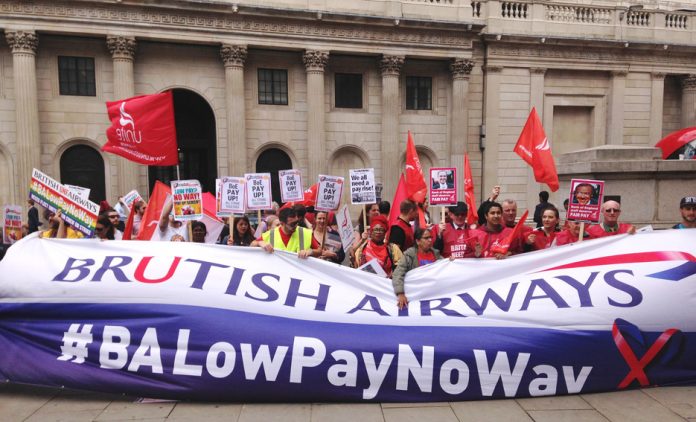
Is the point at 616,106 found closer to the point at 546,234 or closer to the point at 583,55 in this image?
the point at 583,55

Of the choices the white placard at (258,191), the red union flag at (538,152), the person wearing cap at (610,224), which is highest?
the red union flag at (538,152)

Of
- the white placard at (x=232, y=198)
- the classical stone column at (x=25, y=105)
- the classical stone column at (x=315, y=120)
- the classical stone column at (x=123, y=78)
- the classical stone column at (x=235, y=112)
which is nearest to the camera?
the white placard at (x=232, y=198)

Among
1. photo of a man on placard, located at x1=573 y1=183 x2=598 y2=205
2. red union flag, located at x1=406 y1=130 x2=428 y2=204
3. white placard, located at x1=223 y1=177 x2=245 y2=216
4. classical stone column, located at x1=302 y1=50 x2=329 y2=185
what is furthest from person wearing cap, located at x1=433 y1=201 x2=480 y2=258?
classical stone column, located at x1=302 y1=50 x2=329 y2=185

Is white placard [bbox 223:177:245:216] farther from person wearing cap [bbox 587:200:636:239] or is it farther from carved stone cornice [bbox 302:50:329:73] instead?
carved stone cornice [bbox 302:50:329:73]

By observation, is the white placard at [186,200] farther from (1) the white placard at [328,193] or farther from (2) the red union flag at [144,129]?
(1) the white placard at [328,193]

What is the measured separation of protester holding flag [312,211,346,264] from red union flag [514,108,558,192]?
4.78 meters

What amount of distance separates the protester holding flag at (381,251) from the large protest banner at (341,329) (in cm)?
73

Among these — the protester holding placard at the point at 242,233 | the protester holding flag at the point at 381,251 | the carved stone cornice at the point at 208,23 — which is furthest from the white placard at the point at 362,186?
the carved stone cornice at the point at 208,23

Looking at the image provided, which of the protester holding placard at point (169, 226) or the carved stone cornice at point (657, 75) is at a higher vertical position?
the carved stone cornice at point (657, 75)

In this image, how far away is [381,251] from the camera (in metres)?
6.25

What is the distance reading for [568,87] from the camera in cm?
2438

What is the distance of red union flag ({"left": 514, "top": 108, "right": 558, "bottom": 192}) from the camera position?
388 inches

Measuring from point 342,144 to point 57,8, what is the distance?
41.4 ft

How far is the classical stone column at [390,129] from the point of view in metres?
21.9
